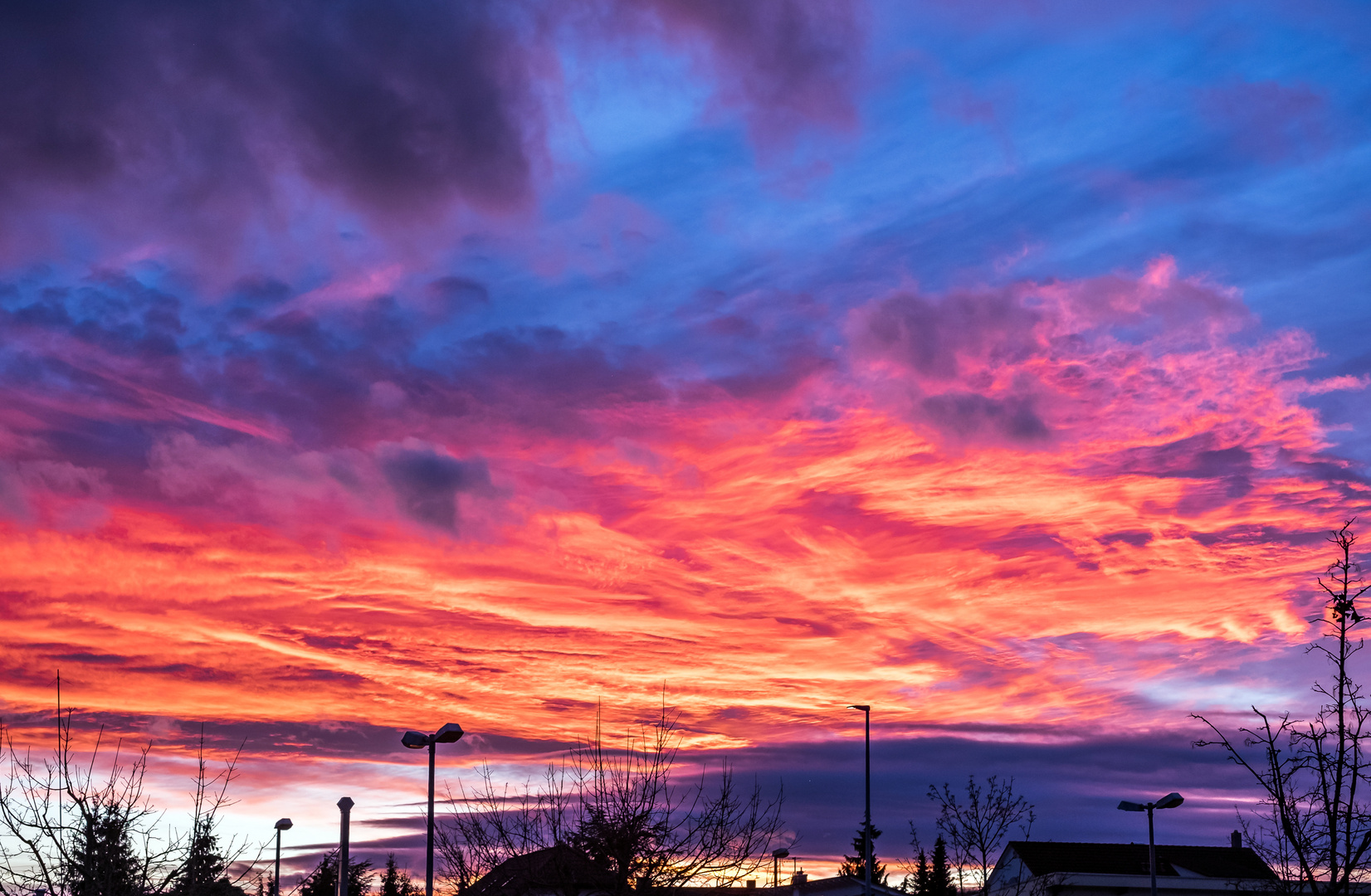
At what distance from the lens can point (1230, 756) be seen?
62.0ft

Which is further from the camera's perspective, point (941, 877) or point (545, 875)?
point (941, 877)

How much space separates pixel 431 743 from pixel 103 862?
796 cm

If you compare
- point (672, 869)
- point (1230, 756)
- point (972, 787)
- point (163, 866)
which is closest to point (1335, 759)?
point (1230, 756)

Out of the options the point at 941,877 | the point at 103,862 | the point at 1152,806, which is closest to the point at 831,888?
the point at 941,877

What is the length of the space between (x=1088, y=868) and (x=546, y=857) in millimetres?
57900

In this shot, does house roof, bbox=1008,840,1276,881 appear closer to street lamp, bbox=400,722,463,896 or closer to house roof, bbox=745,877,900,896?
house roof, bbox=745,877,900,896

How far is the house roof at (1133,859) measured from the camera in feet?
254

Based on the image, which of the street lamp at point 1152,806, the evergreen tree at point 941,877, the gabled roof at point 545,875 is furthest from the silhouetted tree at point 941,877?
the gabled roof at point 545,875

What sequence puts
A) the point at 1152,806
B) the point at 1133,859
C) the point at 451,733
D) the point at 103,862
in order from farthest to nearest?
1. the point at 1133,859
2. the point at 1152,806
3. the point at 451,733
4. the point at 103,862

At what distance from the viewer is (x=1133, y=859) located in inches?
3179

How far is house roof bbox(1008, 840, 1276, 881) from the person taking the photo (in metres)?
77.4

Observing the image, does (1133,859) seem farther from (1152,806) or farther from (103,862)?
(103,862)

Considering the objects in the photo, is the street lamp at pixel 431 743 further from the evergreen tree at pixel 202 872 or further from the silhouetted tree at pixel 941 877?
the silhouetted tree at pixel 941 877

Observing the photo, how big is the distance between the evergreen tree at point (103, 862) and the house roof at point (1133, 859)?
6496cm
